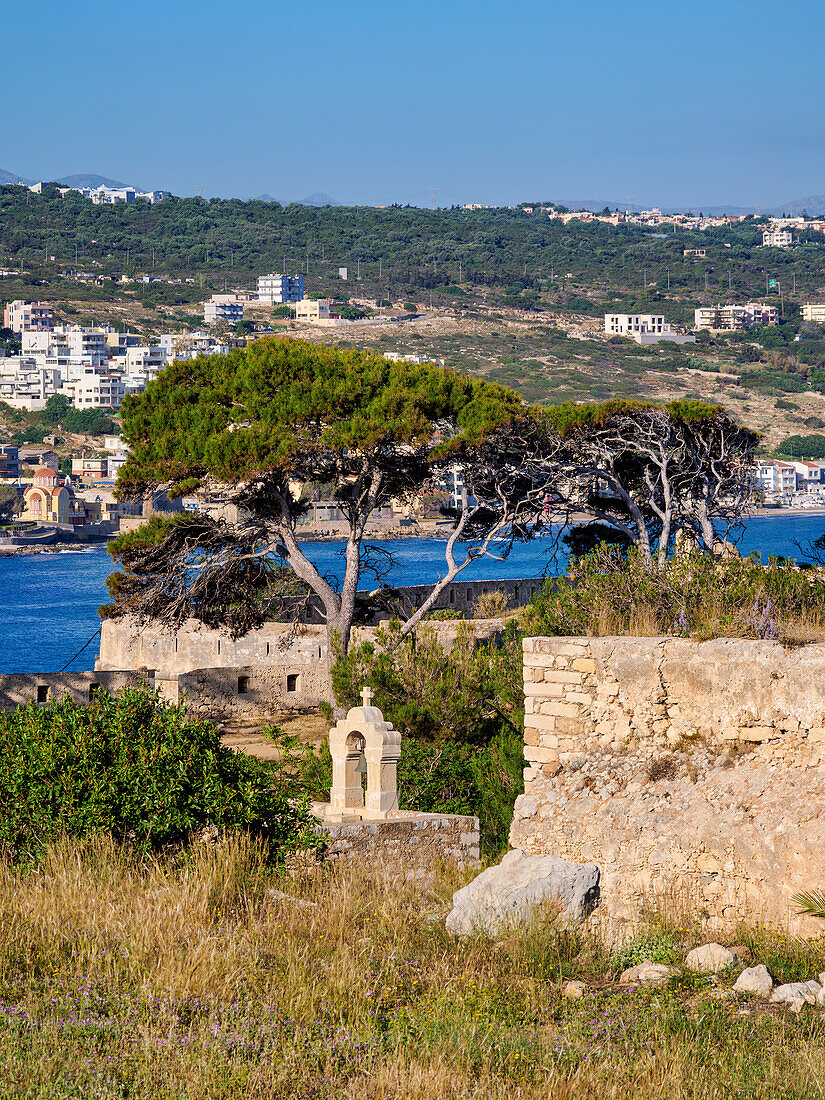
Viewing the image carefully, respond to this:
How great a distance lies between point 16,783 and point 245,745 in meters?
10.3

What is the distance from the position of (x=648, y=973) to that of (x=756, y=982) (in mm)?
440

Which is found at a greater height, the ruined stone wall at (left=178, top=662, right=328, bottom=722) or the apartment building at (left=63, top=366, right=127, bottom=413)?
the apartment building at (left=63, top=366, right=127, bottom=413)

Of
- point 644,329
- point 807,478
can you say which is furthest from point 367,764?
point 644,329

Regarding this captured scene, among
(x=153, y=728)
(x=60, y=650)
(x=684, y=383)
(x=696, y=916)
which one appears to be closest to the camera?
(x=696, y=916)

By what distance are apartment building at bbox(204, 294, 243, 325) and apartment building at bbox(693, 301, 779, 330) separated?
181 ft

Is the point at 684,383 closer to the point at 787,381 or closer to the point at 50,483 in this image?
the point at 787,381

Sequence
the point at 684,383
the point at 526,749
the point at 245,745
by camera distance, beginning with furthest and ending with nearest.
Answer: the point at 684,383 < the point at 245,745 < the point at 526,749

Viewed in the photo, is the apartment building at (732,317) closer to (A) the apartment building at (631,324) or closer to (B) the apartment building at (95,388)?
(A) the apartment building at (631,324)

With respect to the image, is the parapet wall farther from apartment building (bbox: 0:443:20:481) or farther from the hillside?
the hillside

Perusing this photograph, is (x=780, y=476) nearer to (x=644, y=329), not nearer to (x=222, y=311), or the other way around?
(x=644, y=329)

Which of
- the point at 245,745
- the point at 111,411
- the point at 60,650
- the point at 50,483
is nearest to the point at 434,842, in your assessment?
the point at 245,745

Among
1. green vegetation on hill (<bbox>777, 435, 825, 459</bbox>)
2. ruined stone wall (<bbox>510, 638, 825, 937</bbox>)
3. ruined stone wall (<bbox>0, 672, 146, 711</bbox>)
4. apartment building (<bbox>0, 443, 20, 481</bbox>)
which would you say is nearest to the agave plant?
ruined stone wall (<bbox>510, 638, 825, 937</bbox>)

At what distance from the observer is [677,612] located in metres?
7.58

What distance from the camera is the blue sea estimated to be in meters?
46.7
